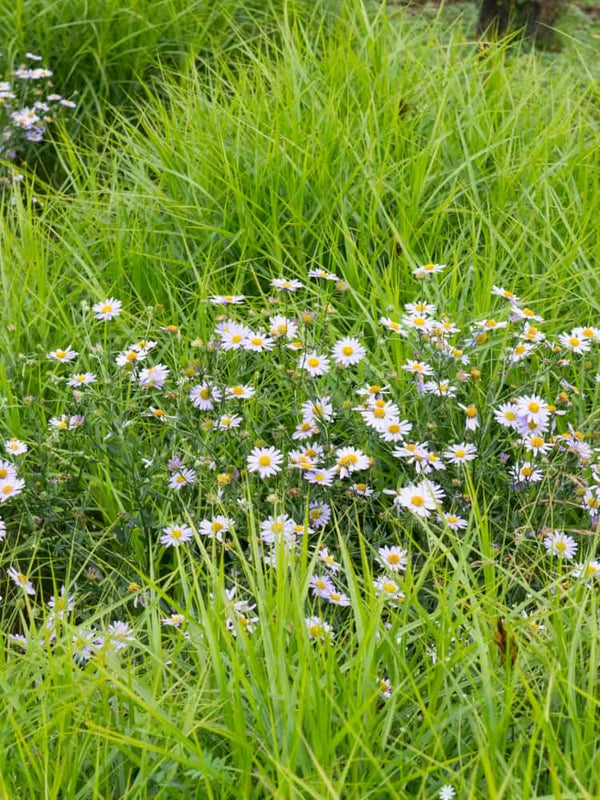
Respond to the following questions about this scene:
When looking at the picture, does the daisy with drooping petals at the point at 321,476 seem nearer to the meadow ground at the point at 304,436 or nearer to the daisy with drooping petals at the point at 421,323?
the meadow ground at the point at 304,436

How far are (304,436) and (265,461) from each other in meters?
0.12

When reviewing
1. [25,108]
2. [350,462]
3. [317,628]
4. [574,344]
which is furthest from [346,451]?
[25,108]

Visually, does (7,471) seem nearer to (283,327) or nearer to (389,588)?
(283,327)

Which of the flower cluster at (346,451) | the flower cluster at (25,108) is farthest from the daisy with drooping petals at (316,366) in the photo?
the flower cluster at (25,108)

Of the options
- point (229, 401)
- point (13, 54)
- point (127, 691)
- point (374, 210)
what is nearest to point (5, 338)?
point (229, 401)

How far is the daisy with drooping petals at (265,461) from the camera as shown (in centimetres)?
206

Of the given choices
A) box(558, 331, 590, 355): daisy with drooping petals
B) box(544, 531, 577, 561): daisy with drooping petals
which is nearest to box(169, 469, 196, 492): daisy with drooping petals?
box(544, 531, 577, 561): daisy with drooping petals

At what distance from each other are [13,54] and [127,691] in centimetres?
357

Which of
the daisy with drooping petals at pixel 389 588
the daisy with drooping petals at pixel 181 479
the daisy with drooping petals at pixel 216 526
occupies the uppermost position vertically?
the daisy with drooping petals at pixel 389 588

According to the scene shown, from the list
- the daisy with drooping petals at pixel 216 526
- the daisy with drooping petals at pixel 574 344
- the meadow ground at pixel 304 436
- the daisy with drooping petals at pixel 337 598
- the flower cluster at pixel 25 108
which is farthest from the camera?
the flower cluster at pixel 25 108

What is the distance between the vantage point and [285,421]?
8.05 feet

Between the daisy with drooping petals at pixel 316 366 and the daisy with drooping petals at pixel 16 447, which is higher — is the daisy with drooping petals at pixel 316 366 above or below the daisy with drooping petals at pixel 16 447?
above

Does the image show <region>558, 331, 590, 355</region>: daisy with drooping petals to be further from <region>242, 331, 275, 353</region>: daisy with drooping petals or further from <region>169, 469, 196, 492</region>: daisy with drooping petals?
<region>169, 469, 196, 492</region>: daisy with drooping petals

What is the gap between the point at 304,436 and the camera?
2156 millimetres
